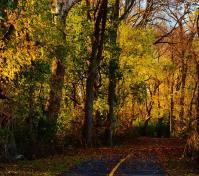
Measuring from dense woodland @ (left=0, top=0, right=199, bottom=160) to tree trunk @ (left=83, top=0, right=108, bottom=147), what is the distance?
2.8 inches

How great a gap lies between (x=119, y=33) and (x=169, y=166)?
82.0 feet

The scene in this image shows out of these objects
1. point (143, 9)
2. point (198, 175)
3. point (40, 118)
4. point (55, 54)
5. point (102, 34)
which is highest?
point (143, 9)

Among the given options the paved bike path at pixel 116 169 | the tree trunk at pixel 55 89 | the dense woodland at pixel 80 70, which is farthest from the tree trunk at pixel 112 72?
the paved bike path at pixel 116 169

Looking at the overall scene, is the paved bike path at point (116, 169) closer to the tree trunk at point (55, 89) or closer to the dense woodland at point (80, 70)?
the dense woodland at point (80, 70)

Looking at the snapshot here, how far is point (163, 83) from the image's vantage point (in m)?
73.1

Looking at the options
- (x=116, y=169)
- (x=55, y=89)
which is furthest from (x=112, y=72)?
(x=116, y=169)

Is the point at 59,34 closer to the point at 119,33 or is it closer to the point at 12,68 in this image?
the point at 12,68

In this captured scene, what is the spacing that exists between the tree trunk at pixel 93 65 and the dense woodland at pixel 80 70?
0.07 m

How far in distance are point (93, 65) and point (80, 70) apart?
6.53 ft

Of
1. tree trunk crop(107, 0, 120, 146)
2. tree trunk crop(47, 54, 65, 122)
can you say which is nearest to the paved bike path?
tree trunk crop(47, 54, 65, 122)

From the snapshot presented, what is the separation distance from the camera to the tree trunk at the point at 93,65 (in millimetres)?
37000

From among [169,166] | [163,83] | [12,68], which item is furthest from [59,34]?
[163,83]

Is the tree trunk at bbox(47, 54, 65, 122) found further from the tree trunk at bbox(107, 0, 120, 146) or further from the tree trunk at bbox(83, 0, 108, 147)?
the tree trunk at bbox(107, 0, 120, 146)

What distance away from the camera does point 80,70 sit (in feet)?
129
